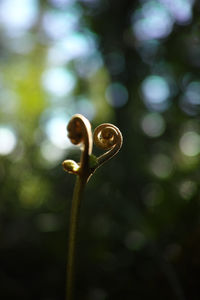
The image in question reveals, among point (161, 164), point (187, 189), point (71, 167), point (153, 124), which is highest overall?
point (71, 167)

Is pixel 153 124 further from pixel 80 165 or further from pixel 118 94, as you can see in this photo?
pixel 80 165

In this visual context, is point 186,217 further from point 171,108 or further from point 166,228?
point 171,108

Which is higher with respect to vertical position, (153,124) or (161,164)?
(153,124)

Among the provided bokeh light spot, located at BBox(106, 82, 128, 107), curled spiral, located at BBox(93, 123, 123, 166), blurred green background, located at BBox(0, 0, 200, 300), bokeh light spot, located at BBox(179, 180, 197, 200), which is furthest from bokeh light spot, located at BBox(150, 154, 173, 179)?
curled spiral, located at BBox(93, 123, 123, 166)

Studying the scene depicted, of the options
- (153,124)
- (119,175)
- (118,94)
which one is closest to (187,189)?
(119,175)

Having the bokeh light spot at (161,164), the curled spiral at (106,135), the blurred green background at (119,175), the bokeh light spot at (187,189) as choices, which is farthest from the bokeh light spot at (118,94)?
the curled spiral at (106,135)

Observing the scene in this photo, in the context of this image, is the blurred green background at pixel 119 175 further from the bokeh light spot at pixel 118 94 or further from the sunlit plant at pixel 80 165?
the sunlit plant at pixel 80 165

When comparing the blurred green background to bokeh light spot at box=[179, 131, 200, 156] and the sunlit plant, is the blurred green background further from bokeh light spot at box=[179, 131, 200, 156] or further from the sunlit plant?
the sunlit plant

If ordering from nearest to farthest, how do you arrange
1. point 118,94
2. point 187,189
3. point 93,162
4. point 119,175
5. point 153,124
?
1. point 93,162
2. point 187,189
3. point 119,175
4. point 153,124
5. point 118,94

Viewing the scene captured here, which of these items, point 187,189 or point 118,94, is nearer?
point 187,189
